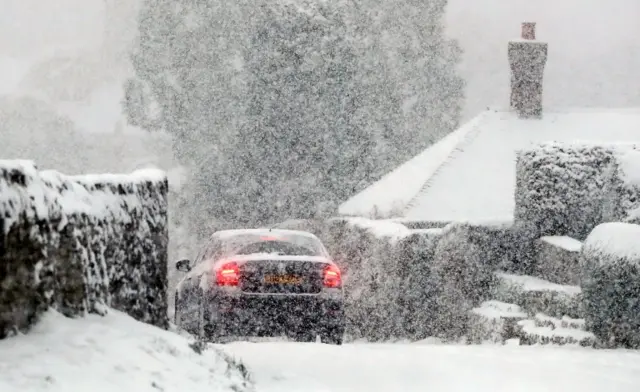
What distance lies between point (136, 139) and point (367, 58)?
1195 inches

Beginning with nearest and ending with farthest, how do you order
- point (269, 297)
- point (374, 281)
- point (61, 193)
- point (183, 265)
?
point (61, 193), point (269, 297), point (183, 265), point (374, 281)

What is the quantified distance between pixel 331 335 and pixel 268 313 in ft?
2.65

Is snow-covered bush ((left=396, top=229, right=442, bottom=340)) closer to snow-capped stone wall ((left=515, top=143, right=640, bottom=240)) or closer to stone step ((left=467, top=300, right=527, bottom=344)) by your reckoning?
stone step ((left=467, top=300, right=527, bottom=344))

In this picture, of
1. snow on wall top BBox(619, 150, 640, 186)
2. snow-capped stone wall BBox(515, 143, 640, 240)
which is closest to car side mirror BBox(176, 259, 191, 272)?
snow on wall top BBox(619, 150, 640, 186)

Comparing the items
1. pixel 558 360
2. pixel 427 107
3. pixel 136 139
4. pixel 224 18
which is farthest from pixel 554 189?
pixel 136 139

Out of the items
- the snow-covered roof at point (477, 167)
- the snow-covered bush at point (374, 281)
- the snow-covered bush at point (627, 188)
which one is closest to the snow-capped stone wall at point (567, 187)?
the snow-covered bush at point (627, 188)

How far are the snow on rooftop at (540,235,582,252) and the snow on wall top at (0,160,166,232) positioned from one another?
1129cm

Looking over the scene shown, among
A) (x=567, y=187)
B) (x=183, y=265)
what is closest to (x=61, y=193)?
(x=183, y=265)

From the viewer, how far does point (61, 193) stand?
8.69 metres

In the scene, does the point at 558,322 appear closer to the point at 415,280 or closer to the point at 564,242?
the point at 415,280

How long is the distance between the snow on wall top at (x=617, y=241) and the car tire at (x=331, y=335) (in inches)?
147

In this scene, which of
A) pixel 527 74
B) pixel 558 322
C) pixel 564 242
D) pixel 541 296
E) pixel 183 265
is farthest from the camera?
pixel 527 74

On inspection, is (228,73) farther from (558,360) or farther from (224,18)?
(558,360)

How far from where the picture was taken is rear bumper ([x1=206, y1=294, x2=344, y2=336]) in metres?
13.3
